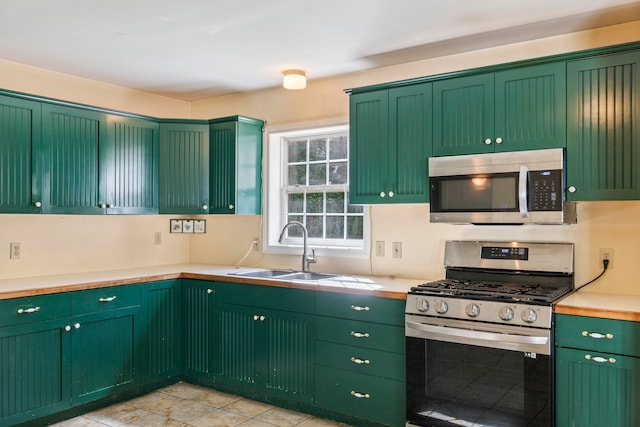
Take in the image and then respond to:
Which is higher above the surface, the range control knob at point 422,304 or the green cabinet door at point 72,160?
the green cabinet door at point 72,160

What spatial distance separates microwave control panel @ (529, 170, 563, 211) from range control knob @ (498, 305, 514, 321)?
597mm

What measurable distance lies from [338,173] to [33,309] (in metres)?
2.31

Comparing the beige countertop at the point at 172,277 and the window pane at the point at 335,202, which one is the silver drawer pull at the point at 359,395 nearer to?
the beige countertop at the point at 172,277

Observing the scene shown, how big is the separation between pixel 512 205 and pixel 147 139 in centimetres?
284

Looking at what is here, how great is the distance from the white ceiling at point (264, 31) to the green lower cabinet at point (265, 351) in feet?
5.78

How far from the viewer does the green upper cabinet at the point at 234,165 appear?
409 centimetres

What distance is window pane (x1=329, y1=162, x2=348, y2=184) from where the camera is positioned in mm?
4008

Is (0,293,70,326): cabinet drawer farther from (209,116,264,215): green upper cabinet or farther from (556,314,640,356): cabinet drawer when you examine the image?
(556,314,640,356): cabinet drawer

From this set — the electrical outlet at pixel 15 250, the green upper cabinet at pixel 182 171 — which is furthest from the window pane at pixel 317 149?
the electrical outlet at pixel 15 250

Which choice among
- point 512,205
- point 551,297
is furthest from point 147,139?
point 551,297

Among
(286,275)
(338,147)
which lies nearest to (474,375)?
(286,275)

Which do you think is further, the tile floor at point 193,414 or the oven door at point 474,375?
the tile floor at point 193,414

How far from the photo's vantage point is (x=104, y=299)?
11.3 ft

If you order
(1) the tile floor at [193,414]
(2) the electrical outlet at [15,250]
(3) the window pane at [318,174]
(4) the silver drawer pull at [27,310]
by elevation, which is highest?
(3) the window pane at [318,174]
